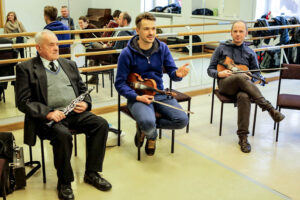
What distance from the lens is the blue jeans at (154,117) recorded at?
2752mm

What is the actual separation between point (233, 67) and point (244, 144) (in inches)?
29.6

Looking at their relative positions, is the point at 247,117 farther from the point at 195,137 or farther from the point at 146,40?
the point at 146,40

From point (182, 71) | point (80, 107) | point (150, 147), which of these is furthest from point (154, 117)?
point (80, 107)

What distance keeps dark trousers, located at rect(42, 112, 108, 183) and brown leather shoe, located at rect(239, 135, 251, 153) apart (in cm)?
133

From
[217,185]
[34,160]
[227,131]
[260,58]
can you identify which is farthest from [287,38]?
[34,160]

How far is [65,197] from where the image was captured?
2373mm

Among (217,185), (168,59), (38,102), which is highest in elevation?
(168,59)

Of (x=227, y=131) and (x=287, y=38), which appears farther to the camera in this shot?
(x=287, y=38)

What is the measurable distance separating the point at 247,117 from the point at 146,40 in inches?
45.9

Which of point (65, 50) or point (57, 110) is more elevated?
point (65, 50)

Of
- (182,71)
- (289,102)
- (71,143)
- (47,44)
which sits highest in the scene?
(47,44)

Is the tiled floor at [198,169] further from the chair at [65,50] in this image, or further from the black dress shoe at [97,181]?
the chair at [65,50]

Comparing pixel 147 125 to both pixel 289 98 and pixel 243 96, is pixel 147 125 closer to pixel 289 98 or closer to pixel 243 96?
pixel 243 96

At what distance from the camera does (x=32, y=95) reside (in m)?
2.52
